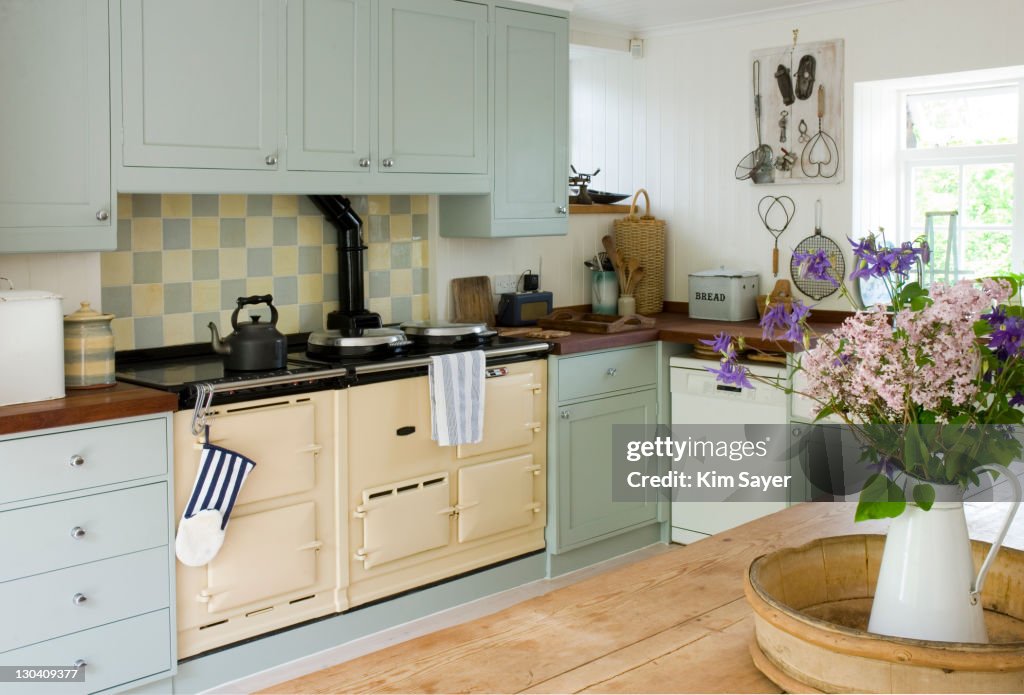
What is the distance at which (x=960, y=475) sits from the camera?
1.26 m

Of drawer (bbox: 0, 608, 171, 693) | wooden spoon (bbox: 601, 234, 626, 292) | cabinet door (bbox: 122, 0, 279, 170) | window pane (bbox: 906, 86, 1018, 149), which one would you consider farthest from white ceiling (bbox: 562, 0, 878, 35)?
drawer (bbox: 0, 608, 171, 693)

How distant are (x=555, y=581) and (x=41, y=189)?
8.11 feet

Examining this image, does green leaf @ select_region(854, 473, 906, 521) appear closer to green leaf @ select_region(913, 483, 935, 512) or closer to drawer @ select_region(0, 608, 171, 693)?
green leaf @ select_region(913, 483, 935, 512)

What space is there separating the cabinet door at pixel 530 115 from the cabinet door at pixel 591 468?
0.87 meters

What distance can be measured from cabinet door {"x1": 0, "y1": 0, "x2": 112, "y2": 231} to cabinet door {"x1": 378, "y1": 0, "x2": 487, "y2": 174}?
3.43 ft

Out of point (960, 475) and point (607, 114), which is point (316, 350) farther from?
point (960, 475)

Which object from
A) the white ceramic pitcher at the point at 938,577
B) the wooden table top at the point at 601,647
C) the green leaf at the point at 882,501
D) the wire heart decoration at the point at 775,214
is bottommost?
the wooden table top at the point at 601,647

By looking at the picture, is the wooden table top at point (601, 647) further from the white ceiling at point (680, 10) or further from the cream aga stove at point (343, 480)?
the white ceiling at point (680, 10)

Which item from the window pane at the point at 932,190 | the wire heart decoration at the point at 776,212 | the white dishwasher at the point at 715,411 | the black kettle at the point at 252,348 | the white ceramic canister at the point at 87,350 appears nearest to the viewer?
the white ceramic canister at the point at 87,350

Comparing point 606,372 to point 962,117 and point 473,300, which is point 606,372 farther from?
point 962,117

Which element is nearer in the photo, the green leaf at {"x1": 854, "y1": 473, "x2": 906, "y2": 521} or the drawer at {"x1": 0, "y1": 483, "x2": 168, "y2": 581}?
the green leaf at {"x1": 854, "y1": 473, "x2": 906, "y2": 521}

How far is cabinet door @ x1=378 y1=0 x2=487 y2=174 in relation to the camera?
387 cm

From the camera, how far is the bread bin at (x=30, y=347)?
2.87 metres

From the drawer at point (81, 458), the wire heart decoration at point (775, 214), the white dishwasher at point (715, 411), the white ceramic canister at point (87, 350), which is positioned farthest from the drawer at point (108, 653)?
the wire heart decoration at point (775, 214)
